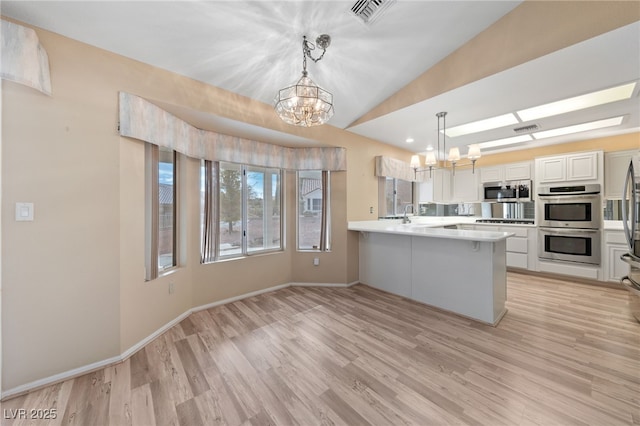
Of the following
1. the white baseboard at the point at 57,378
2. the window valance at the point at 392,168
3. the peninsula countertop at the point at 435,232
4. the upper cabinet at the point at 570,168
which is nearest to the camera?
the white baseboard at the point at 57,378

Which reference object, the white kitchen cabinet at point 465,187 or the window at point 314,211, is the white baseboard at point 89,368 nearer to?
the window at point 314,211

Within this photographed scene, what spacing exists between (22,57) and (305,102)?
1.86m

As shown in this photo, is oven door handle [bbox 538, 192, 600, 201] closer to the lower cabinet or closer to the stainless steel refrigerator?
the lower cabinet

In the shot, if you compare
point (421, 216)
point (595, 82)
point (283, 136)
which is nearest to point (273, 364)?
point (283, 136)

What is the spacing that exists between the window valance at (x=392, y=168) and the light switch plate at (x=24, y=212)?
13.5ft

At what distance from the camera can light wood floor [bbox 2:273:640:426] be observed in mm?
1456

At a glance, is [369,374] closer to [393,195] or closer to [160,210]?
[160,210]

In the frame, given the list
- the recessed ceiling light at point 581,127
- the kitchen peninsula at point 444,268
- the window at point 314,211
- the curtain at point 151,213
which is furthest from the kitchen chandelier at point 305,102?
the recessed ceiling light at point 581,127

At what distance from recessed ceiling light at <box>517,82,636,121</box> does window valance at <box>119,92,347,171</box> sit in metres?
2.52

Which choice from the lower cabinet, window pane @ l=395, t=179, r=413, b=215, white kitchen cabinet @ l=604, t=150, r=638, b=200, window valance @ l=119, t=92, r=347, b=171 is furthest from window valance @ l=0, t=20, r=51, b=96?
white kitchen cabinet @ l=604, t=150, r=638, b=200

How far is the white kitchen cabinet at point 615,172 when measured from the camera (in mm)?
3668

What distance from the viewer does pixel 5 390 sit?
63.3 inches

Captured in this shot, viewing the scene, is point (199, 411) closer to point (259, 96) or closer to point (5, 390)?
point (5, 390)

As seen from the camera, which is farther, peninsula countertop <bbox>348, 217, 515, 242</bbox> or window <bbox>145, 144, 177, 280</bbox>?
peninsula countertop <bbox>348, 217, 515, 242</bbox>
